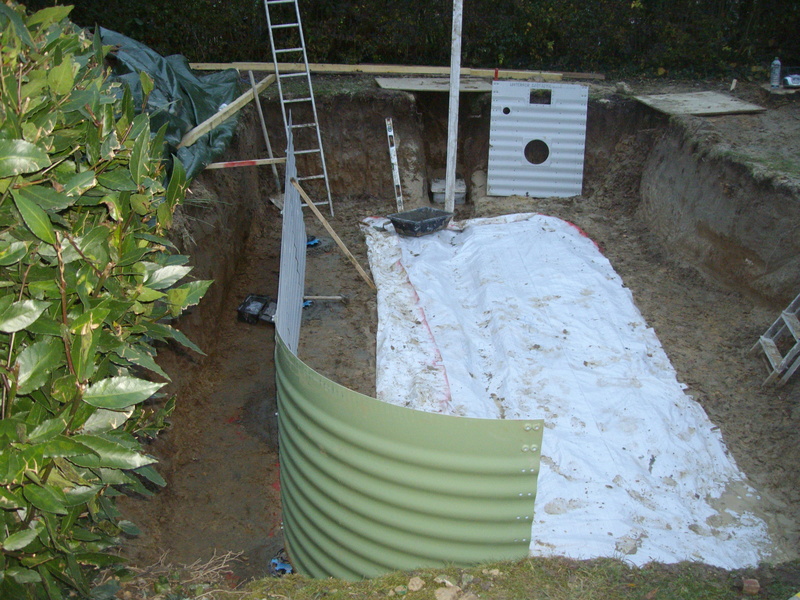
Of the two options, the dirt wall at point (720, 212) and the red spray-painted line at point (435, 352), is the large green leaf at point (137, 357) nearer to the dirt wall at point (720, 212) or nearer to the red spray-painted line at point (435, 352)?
the red spray-painted line at point (435, 352)

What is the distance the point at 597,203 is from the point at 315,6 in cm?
589

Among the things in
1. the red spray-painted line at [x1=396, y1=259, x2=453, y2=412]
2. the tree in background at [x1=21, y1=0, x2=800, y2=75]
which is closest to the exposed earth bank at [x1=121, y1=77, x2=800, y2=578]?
the red spray-painted line at [x1=396, y1=259, x2=453, y2=412]

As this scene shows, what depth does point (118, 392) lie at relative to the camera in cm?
165

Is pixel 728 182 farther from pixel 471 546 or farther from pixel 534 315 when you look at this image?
pixel 471 546

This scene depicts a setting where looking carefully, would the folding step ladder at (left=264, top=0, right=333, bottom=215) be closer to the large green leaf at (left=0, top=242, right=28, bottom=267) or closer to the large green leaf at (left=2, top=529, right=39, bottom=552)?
the large green leaf at (left=0, top=242, right=28, bottom=267)

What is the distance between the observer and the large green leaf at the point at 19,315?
1528 mm

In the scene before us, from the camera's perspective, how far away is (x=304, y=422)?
3.16m

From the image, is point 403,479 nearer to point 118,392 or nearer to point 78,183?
point 118,392

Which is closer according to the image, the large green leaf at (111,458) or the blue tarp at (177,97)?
→ the large green leaf at (111,458)

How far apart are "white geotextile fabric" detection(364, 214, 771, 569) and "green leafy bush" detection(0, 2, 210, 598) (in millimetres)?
2993

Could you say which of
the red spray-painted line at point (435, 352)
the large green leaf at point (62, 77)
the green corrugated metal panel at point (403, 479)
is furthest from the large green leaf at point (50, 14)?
the red spray-painted line at point (435, 352)

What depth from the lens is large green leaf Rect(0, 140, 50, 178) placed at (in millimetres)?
1498

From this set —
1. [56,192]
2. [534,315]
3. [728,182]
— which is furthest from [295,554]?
[728,182]

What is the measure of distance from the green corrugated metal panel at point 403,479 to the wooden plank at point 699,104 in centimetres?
711
